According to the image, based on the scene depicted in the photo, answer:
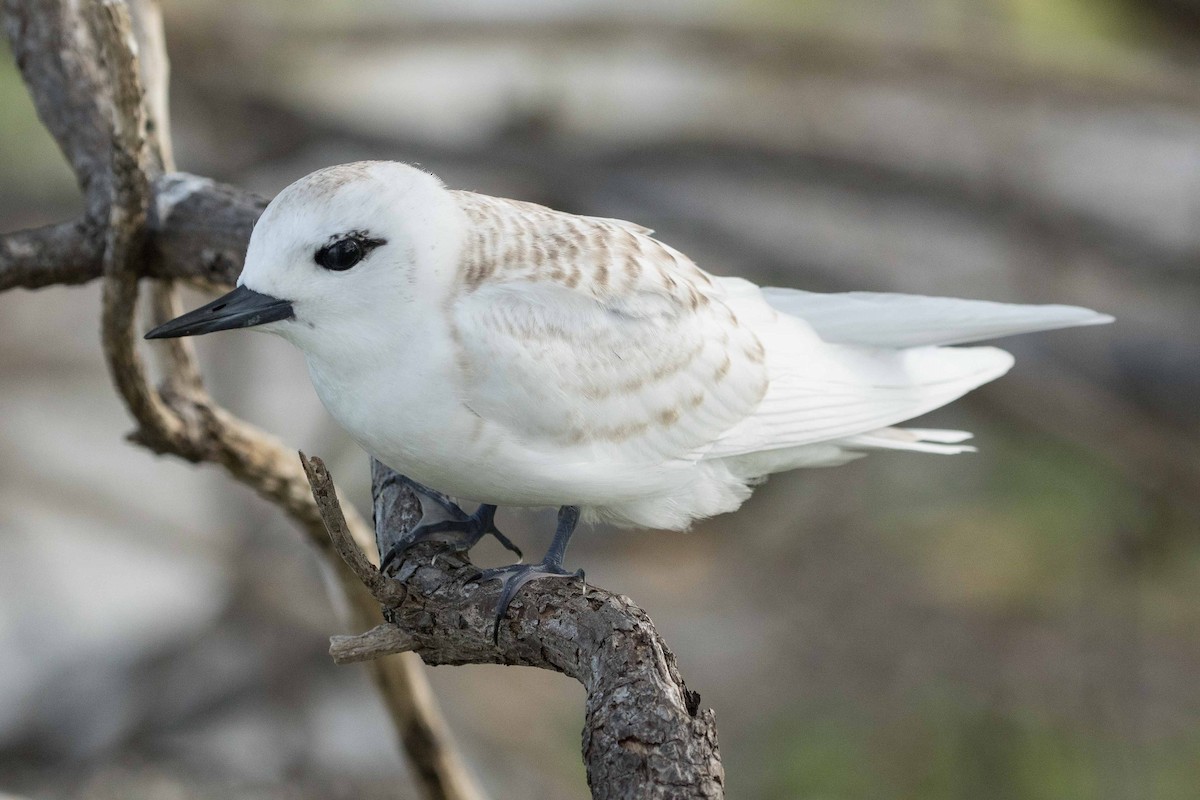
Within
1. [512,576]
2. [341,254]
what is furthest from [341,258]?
[512,576]

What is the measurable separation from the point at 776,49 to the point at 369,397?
373 cm

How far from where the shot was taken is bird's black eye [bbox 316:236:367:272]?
1.57m

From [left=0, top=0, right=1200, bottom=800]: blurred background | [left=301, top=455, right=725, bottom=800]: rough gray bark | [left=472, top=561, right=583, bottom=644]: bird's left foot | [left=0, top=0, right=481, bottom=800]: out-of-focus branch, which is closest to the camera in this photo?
[left=301, top=455, right=725, bottom=800]: rough gray bark

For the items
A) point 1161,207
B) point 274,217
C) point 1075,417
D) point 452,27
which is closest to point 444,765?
point 274,217

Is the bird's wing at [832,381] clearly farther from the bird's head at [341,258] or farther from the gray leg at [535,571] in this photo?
the bird's head at [341,258]

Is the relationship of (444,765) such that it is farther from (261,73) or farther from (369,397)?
(261,73)

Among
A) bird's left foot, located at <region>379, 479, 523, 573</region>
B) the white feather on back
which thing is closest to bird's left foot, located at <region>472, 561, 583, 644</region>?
bird's left foot, located at <region>379, 479, 523, 573</region>

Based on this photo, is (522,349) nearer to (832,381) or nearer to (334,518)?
(334,518)

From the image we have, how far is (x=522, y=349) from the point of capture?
1641 mm

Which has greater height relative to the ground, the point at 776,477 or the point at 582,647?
the point at 582,647

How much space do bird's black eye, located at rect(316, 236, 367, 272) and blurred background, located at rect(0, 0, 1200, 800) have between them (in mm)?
2513

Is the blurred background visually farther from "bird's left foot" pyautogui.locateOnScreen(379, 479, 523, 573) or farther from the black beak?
the black beak

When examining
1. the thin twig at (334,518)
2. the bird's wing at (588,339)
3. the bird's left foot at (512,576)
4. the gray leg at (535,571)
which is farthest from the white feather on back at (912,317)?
the thin twig at (334,518)

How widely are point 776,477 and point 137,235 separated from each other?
3355 millimetres
